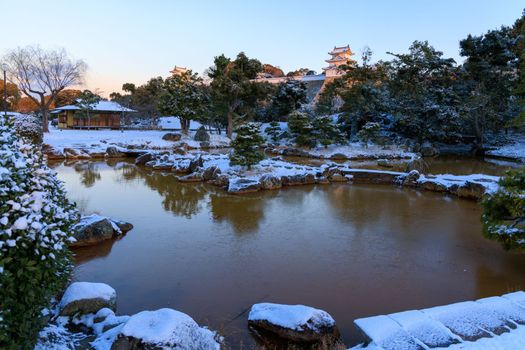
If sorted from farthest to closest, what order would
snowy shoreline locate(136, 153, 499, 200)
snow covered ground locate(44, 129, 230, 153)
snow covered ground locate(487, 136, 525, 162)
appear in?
snow covered ground locate(487, 136, 525, 162) → snow covered ground locate(44, 129, 230, 153) → snowy shoreline locate(136, 153, 499, 200)

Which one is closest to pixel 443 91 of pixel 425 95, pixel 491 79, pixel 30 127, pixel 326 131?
pixel 425 95

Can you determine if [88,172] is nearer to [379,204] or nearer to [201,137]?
[379,204]

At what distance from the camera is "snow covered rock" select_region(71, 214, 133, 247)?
6215 mm

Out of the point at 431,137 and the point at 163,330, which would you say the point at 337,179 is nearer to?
the point at 163,330

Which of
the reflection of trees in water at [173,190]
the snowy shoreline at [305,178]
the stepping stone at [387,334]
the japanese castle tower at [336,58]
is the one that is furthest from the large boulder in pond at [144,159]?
the japanese castle tower at [336,58]

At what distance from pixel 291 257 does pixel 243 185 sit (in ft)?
18.0

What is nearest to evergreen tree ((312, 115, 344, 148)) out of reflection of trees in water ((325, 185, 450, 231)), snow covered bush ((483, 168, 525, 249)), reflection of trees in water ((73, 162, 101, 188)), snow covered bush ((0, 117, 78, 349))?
reflection of trees in water ((325, 185, 450, 231))

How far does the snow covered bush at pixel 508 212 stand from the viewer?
521cm

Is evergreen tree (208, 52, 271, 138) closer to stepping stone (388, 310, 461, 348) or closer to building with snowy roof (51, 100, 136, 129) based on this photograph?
building with snowy roof (51, 100, 136, 129)

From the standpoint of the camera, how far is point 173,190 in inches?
446

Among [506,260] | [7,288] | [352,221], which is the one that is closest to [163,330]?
[7,288]

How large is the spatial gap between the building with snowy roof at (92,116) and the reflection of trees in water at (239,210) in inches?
955

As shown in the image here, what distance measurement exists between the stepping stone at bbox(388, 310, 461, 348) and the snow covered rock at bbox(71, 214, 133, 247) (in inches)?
205

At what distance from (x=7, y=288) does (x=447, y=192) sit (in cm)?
1198
